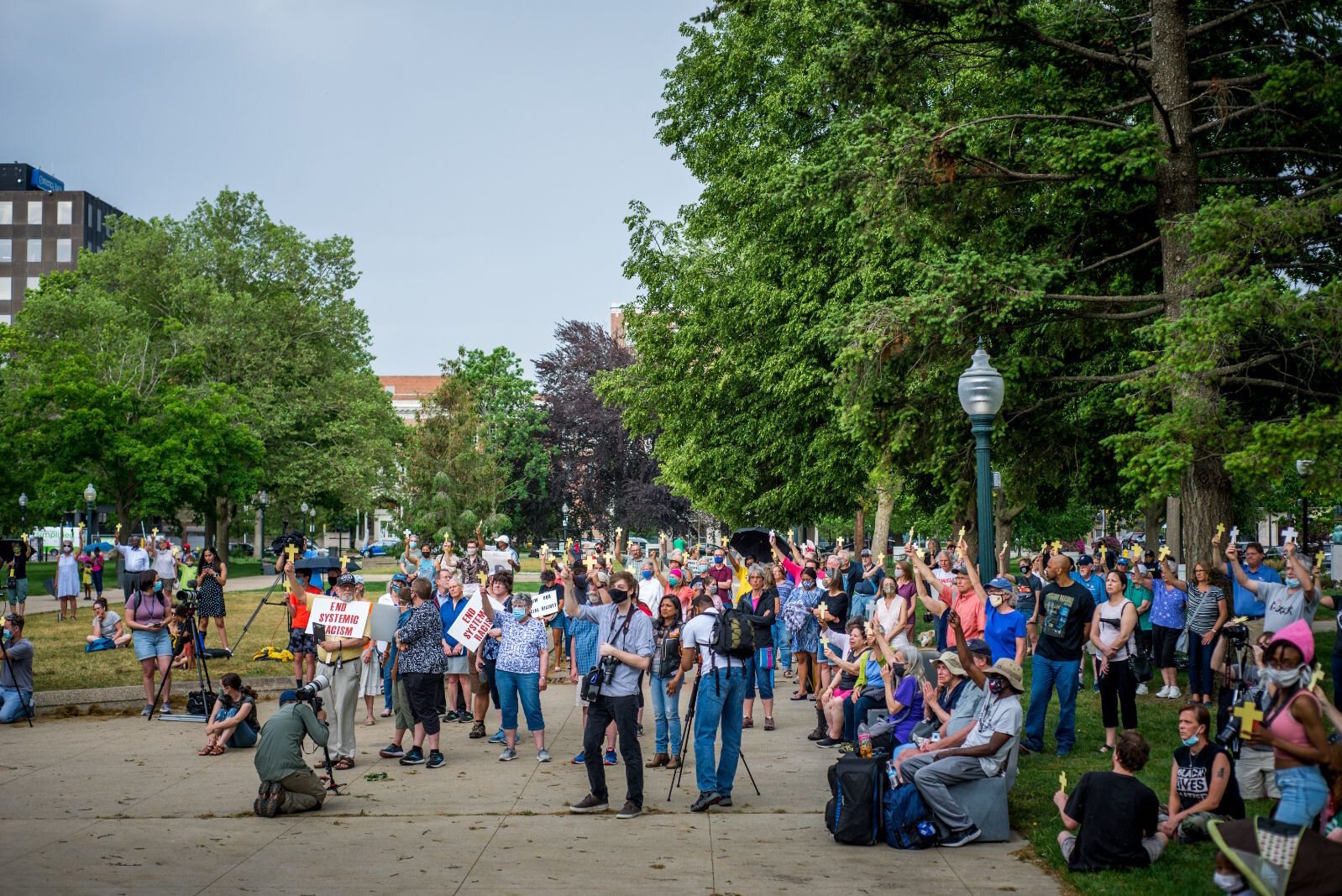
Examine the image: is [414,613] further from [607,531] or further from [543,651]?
[607,531]

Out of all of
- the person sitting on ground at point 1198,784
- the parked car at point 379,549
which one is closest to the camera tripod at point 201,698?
the person sitting on ground at point 1198,784

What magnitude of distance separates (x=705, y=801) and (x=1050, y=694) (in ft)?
12.8

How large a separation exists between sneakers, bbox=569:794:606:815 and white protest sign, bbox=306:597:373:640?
10.7 ft

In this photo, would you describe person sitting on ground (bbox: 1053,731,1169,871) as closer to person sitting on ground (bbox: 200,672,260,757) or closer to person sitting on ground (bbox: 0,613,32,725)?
person sitting on ground (bbox: 200,672,260,757)

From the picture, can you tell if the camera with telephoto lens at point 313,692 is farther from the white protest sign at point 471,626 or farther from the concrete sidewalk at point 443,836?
the white protest sign at point 471,626

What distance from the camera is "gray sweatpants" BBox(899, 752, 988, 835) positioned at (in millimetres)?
8906

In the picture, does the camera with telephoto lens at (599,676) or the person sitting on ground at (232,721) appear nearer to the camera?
the camera with telephoto lens at (599,676)

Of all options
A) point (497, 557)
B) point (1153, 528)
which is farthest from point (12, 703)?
point (497, 557)

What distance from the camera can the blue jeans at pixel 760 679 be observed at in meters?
14.4

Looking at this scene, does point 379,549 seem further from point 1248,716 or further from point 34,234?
point 1248,716

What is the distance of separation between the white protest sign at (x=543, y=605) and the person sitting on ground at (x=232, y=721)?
3.20 meters

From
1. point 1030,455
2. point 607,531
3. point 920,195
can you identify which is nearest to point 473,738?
point 920,195

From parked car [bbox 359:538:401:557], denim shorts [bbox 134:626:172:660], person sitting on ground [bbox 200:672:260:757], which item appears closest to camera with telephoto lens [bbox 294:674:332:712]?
person sitting on ground [bbox 200:672:260:757]

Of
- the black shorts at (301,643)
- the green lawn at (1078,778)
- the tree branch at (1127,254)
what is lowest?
the green lawn at (1078,778)
